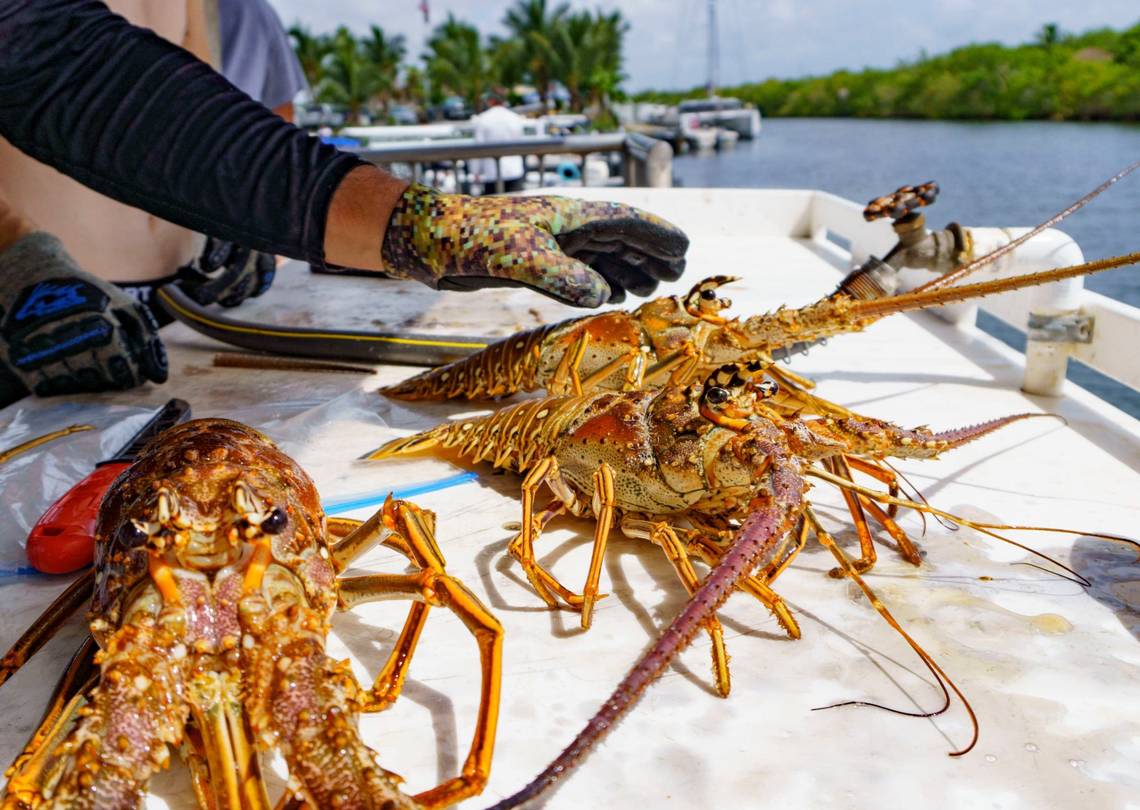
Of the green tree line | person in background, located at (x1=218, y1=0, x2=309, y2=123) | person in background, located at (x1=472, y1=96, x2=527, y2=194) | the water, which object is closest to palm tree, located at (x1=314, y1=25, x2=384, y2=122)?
the green tree line

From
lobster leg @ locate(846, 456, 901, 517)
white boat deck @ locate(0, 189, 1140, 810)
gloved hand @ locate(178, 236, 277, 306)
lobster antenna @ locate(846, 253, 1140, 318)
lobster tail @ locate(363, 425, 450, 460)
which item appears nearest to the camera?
white boat deck @ locate(0, 189, 1140, 810)

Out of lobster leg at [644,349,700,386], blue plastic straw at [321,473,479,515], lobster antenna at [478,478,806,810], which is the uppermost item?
lobster antenna at [478,478,806,810]

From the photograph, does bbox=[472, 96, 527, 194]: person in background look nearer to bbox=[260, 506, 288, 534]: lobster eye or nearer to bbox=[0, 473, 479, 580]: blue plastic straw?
bbox=[0, 473, 479, 580]: blue plastic straw

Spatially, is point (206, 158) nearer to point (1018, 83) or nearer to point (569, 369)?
point (569, 369)

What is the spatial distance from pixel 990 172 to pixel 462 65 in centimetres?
3811

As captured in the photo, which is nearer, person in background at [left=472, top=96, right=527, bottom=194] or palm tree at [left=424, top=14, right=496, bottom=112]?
person in background at [left=472, top=96, right=527, bottom=194]

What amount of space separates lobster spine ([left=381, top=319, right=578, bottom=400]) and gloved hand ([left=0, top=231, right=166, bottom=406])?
95 cm

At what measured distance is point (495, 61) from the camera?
57.1 meters

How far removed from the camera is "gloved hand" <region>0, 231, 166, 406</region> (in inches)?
114

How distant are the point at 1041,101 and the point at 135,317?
53.2 m

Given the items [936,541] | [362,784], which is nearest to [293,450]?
[362,784]

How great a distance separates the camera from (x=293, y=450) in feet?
8.28

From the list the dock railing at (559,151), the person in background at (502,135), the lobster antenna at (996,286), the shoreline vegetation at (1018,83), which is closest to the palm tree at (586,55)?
the shoreline vegetation at (1018,83)

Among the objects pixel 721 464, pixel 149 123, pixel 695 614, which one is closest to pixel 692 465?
pixel 721 464
